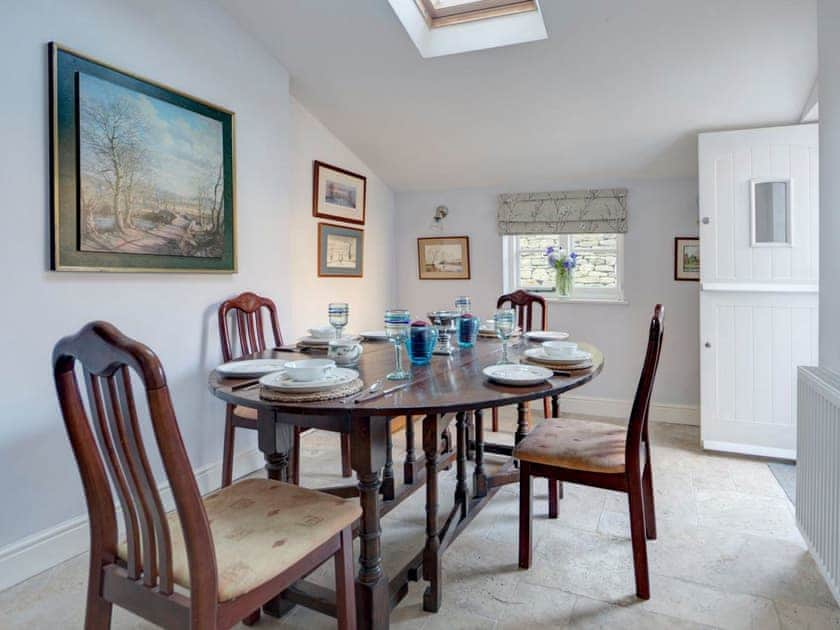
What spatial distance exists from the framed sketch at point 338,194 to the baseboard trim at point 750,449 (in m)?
2.82

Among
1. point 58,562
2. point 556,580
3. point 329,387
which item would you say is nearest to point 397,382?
point 329,387

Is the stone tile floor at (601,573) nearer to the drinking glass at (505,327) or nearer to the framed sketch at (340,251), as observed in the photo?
the drinking glass at (505,327)

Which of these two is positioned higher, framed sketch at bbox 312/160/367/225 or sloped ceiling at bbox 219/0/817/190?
sloped ceiling at bbox 219/0/817/190

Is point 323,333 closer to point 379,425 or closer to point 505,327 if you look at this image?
point 505,327

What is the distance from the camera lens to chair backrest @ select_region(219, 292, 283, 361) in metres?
2.61

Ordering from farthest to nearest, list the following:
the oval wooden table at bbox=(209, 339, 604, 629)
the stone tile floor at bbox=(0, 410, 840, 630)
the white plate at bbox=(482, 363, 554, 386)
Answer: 1. the stone tile floor at bbox=(0, 410, 840, 630)
2. the white plate at bbox=(482, 363, 554, 386)
3. the oval wooden table at bbox=(209, 339, 604, 629)

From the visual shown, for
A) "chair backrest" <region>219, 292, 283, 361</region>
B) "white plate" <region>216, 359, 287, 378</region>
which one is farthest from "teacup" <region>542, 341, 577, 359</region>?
"chair backrest" <region>219, 292, 283, 361</region>

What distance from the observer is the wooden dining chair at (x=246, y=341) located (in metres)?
2.44

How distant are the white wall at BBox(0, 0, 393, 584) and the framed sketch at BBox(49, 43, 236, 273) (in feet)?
0.19

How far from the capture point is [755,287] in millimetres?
3021

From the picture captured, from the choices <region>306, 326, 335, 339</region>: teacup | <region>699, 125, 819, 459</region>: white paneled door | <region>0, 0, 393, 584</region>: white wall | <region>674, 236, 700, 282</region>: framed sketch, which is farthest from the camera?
<region>674, 236, 700, 282</region>: framed sketch

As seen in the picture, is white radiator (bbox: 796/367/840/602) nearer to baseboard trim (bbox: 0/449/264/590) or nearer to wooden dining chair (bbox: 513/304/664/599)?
wooden dining chair (bbox: 513/304/664/599)

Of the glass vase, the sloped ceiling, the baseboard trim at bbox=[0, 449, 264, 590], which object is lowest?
the baseboard trim at bbox=[0, 449, 264, 590]

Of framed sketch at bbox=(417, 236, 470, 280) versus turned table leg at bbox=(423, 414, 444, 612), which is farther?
framed sketch at bbox=(417, 236, 470, 280)
